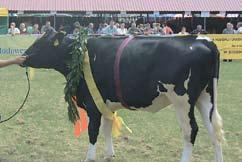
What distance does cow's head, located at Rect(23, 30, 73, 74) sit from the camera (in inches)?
269

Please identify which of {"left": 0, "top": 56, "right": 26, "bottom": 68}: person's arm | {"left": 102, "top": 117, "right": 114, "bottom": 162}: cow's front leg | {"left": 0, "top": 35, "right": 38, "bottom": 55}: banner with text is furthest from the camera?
{"left": 0, "top": 35, "right": 38, "bottom": 55}: banner with text

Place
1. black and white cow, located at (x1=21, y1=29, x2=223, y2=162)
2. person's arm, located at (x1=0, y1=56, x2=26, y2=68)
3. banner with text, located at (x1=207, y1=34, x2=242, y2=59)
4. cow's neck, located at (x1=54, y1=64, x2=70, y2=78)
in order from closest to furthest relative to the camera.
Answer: black and white cow, located at (x1=21, y1=29, x2=223, y2=162), person's arm, located at (x1=0, y1=56, x2=26, y2=68), cow's neck, located at (x1=54, y1=64, x2=70, y2=78), banner with text, located at (x1=207, y1=34, x2=242, y2=59)

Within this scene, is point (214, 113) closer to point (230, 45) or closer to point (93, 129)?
point (93, 129)

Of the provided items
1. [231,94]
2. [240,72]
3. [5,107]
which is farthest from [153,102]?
[240,72]

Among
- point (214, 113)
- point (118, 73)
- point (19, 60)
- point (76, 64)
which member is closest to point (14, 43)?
point (19, 60)

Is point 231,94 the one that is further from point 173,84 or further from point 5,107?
point 173,84

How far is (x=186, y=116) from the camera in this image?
630cm

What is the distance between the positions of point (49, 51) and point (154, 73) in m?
1.51

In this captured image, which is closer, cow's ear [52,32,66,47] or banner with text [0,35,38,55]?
cow's ear [52,32,66,47]

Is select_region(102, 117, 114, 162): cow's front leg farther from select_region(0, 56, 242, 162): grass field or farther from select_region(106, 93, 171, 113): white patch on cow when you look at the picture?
select_region(106, 93, 171, 113): white patch on cow

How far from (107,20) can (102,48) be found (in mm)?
30144

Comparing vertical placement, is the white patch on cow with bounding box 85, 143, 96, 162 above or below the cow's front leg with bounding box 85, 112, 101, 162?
below

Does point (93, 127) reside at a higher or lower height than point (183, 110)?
lower

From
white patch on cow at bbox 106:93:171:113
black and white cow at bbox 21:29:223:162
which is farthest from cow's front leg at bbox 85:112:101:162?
white patch on cow at bbox 106:93:171:113
